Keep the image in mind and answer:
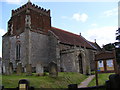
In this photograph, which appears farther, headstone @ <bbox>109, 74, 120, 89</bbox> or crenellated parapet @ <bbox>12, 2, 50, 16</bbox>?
crenellated parapet @ <bbox>12, 2, 50, 16</bbox>

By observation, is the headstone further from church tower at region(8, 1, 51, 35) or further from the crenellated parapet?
the crenellated parapet

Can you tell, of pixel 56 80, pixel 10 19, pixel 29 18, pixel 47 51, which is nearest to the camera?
pixel 56 80

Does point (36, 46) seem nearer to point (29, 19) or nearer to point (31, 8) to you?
point (29, 19)

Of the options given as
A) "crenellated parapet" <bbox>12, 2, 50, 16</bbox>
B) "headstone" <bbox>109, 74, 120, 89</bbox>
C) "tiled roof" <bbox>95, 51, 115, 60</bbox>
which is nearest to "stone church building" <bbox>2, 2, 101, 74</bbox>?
"crenellated parapet" <bbox>12, 2, 50, 16</bbox>

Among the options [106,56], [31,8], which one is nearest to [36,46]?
[31,8]

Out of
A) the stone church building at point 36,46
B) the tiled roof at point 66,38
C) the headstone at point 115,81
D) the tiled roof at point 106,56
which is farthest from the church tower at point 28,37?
the headstone at point 115,81

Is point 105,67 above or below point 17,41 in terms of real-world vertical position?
below

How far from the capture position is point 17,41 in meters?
25.2

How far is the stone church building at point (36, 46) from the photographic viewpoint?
2344cm

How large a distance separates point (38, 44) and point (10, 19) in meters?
8.48

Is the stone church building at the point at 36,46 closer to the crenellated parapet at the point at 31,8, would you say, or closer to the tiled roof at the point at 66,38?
the crenellated parapet at the point at 31,8

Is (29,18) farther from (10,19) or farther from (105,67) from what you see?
(105,67)

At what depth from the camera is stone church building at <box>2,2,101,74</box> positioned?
76.9 ft

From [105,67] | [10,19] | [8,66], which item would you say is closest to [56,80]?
[105,67]
